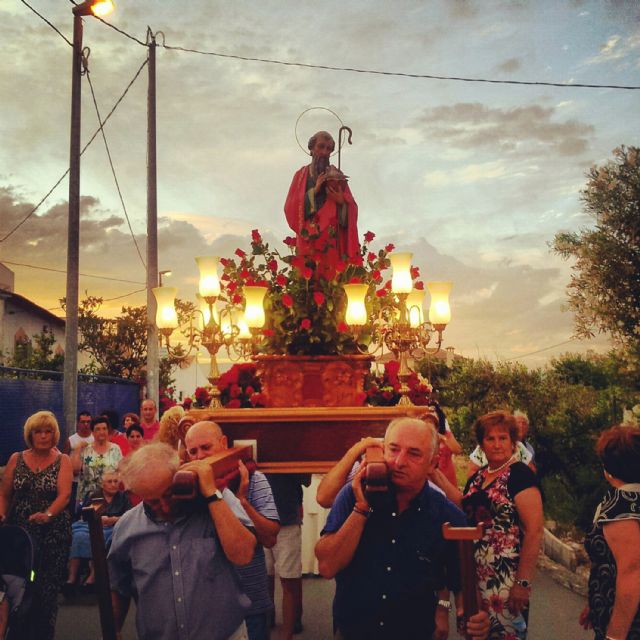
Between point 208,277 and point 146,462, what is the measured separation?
2751 mm

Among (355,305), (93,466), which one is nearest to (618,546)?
(355,305)

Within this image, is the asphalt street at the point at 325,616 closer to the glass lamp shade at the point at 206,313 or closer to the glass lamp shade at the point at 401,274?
the glass lamp shade at the point at 206,313

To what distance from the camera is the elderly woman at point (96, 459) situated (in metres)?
7.33

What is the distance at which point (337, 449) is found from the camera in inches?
179

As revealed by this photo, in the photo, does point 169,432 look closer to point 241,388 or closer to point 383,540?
point 241,388

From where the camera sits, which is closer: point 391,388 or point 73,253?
point 391,388

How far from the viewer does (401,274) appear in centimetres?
514

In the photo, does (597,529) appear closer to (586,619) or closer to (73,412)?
(586,619)

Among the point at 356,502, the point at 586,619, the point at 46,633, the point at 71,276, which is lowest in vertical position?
the point at 46,633

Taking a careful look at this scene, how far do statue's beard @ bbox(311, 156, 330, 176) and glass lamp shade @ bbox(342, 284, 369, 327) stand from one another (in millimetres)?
1694

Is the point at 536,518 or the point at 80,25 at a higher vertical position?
the point at 80,25

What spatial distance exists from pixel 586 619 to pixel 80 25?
935 cm

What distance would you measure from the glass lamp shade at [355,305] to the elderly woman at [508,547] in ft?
4.90

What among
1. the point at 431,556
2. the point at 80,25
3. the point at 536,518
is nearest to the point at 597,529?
the point at 536,518
